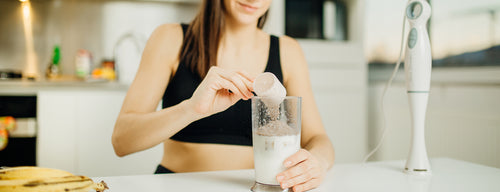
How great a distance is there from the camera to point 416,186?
74 cm

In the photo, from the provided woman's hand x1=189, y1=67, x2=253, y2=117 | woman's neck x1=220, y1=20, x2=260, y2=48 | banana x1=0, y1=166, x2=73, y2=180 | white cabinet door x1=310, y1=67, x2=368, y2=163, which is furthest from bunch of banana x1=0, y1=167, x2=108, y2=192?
white cabinet door x1=310, y1=67, x2=368, y2=163

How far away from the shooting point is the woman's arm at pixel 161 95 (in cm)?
71

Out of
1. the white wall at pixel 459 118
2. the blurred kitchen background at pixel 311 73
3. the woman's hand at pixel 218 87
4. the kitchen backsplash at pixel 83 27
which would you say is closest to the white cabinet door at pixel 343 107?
the blurred kitchen background at pixel 311 73

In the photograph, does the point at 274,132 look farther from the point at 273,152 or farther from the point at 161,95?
the point at 161,95

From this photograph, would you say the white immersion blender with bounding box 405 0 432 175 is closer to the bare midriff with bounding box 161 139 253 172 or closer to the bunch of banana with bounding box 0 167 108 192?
the bare midriff with bounding box 161 139 253 172

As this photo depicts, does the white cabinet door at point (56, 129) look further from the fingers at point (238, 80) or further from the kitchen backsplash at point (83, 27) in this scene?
the fingers at point (238, 80)

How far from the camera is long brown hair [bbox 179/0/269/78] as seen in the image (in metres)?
1.18

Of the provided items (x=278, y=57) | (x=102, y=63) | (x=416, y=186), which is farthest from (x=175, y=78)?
(x=102, y=63)

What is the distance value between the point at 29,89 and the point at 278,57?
5.05 ft

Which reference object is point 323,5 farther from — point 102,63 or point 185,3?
point 102,63

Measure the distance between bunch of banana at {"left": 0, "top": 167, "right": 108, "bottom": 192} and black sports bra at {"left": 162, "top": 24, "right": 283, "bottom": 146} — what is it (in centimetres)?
55

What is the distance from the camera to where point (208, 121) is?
1.15 metres

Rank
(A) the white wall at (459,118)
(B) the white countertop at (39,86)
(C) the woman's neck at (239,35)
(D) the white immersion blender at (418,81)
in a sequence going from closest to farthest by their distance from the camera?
1. (D) the white immersion blender at (418,81)
2. (C) the woman's neck at (239,35)
3. (A) the white wall at (459,118)
4. (B) the white countertop at (39,86)

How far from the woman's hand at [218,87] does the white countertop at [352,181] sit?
0.14 metres
